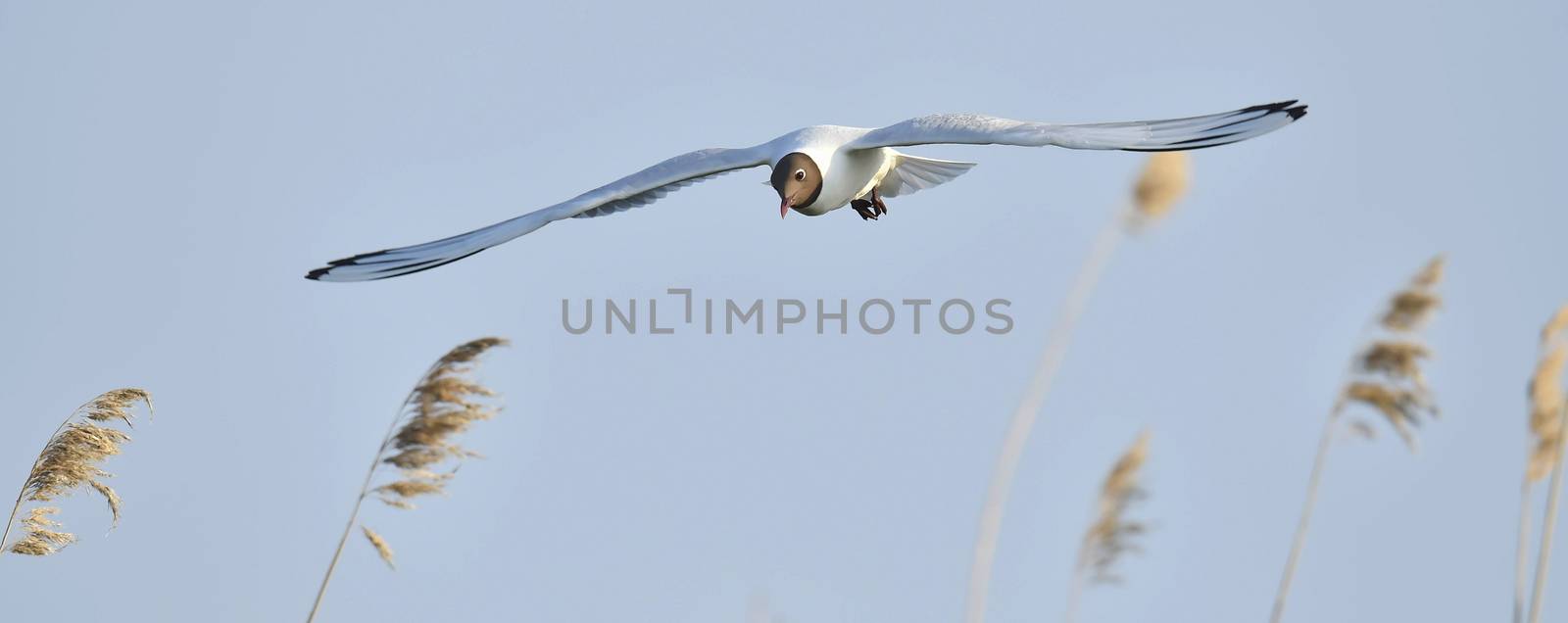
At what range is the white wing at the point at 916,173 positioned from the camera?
8055 millimetres

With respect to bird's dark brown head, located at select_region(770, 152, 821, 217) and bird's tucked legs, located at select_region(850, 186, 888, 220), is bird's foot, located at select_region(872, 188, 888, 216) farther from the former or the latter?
bird's dark brown head, located at select_region(770, 152, 821, 217)

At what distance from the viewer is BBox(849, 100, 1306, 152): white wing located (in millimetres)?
5340

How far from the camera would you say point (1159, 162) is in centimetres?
589

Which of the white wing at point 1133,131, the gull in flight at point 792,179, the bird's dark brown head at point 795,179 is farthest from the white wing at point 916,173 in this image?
the white wing at point 1133,131

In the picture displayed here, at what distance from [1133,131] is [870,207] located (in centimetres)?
259

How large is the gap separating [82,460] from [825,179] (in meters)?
3.48

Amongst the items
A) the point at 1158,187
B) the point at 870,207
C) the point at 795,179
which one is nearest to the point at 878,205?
the point at 870,207

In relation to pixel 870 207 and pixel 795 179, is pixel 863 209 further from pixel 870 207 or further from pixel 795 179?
pixel 795 179

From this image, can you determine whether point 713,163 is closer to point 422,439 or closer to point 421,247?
point 421,247

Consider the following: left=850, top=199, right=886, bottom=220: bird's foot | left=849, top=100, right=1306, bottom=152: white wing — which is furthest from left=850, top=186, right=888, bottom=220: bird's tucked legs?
left=849, top=100, right=1306, bottom=152: white wing

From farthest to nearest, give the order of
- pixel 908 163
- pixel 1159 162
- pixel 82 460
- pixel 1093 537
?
pixel 908 163, pixel 1159 162, pixel 1093 537, pixel 82 460

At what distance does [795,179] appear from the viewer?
6938mm

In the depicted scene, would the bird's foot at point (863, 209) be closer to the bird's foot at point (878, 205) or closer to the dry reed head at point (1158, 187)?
the bird's foot at point (878, 205)

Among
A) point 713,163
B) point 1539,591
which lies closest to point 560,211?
point 713,163
